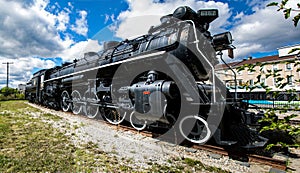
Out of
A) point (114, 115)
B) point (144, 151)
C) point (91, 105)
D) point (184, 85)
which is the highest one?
point (184, 85)

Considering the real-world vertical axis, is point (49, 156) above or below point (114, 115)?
below

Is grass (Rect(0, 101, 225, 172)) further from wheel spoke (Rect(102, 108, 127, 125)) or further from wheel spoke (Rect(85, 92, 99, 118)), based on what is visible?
wheel spoke (Rect(85, 92, 99, 118))

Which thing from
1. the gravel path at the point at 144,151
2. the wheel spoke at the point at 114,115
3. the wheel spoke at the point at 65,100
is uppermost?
the wheel spoke at the point at 65,100

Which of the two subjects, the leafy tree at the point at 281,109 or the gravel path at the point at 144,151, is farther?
the gravel path at the point at 144,151

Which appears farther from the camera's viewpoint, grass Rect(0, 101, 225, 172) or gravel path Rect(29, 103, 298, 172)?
gravel path Rect(29, 103, 298, 172)

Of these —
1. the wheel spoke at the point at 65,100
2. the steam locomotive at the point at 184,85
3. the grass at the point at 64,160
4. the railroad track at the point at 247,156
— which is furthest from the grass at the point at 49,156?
the wheel spoke at the point at 65,100

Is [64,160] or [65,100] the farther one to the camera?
[65,100]

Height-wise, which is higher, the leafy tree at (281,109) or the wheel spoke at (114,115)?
the leafy tree at (281,109)

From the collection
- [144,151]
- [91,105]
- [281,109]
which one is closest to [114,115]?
[91,105]

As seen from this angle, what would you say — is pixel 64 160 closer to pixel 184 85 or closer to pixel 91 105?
pixel 184 85

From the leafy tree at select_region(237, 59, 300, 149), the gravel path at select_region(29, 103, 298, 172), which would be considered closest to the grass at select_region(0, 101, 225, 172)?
the gravel path at select_region(29, 103, 298, 172)

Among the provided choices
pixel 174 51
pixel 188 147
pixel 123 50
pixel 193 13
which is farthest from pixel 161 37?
pixel 188 147

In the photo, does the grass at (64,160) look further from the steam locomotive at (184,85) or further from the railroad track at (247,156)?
the steam locomotive at (184,85)

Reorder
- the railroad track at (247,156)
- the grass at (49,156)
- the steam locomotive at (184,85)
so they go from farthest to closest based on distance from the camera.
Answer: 1. the steam locomotive at (184,85)
2. the railroad track at (247,156)
3. the grass at (49,156)
